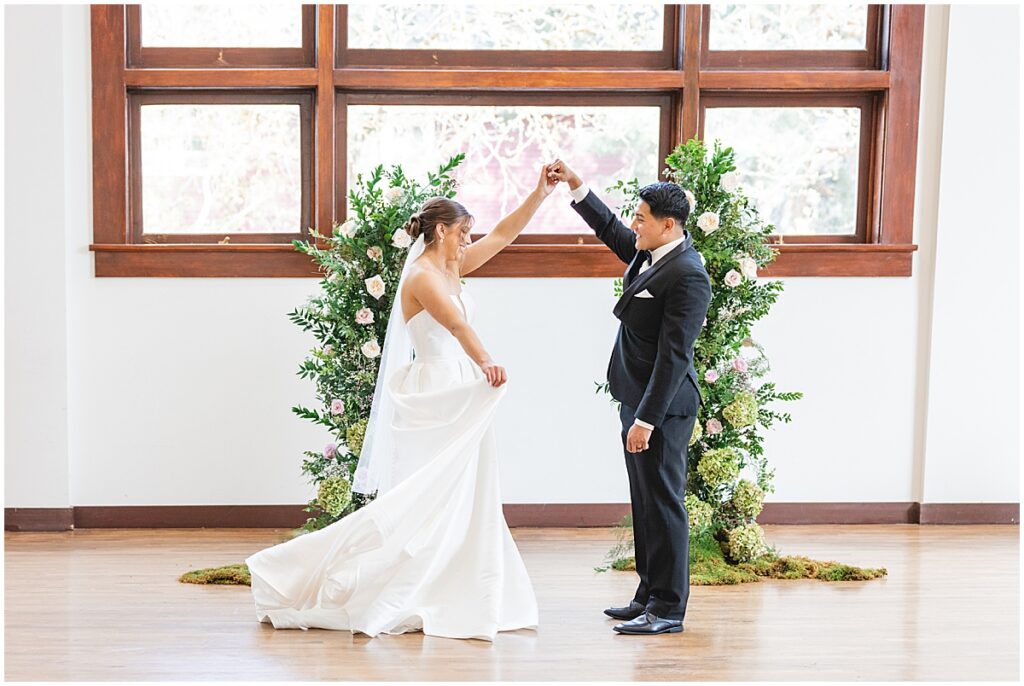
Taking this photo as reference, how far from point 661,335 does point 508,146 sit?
7.02 feet

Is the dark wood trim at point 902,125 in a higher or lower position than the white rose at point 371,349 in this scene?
higher

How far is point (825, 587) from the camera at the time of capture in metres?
4.38

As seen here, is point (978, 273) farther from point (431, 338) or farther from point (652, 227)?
point (431, 338)

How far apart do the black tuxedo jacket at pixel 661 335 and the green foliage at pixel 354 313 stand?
1.11m

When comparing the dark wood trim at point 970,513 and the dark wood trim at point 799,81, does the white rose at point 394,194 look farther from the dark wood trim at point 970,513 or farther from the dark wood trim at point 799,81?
the dark wood trim at point 970,513

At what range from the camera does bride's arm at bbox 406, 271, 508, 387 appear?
3.77 m

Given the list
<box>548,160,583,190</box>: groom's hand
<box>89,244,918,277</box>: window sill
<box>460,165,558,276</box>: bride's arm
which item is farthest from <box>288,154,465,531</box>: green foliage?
<box>89,244,918,277</box>: window sill

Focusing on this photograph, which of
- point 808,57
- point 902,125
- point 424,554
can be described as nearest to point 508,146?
point 808,57

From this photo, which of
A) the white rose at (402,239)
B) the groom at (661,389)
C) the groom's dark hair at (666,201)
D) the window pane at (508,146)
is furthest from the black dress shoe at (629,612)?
the window pane at (508,146)

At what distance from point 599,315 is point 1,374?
295cm

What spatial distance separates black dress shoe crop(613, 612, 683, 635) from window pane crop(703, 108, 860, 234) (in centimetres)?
256

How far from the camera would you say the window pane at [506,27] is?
534cm

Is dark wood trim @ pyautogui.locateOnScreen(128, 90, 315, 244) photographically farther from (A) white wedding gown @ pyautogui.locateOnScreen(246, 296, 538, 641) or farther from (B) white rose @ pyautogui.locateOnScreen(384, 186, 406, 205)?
(A) white wedding gown @ pyautogui.locateOnScreen(246, 296, 538, 641)

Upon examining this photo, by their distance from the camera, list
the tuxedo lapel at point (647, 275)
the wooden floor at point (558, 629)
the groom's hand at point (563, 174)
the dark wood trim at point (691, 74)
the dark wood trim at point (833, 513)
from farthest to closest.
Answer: the dark wood trim at point (833, 513) → the dark wood trim at point (691, 74) → the groom's hand at point (563, 174) → the tuxedo lapel at point (647, 275) → the wooden floor at point (558, 629)
